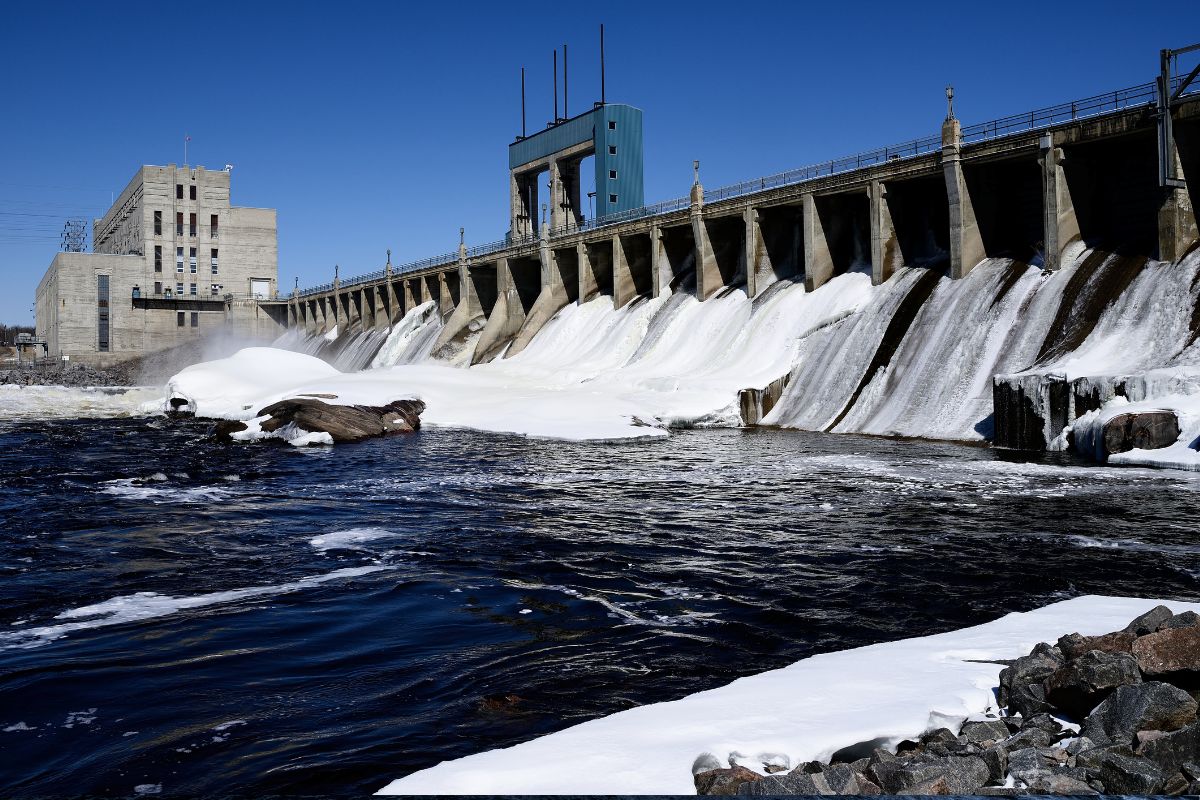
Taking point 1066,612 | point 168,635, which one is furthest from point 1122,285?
point 168,635

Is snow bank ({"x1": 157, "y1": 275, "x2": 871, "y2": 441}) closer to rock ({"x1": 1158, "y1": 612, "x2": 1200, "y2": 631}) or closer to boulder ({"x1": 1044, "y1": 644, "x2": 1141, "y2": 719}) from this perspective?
rock ({"x1": 1158, "y1": 612, "x2": 1200, "y2": 631})

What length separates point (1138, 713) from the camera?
5.67 meters

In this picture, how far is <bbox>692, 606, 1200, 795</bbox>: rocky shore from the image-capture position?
5055 millimetres

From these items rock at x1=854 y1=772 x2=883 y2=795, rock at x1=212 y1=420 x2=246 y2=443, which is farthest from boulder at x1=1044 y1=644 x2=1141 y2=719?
rock at x1=212 y1=420 x2=246 y2=443

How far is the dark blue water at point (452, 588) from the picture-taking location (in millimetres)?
7148

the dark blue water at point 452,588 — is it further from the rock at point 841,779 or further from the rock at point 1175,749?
the rock at point 1175,749

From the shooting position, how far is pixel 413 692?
796cm

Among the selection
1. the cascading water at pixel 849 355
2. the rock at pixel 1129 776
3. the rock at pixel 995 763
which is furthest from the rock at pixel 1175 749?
the cascading water at pixel 849 355

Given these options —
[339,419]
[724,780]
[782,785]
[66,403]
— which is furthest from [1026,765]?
[66,403]

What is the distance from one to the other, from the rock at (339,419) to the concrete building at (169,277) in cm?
8069

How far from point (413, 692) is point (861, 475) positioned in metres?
15.1

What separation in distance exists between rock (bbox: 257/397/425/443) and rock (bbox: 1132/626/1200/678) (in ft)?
89.5

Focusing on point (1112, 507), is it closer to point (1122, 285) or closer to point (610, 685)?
point (610, 685)

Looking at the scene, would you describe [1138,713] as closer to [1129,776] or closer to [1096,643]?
[1129,776]
